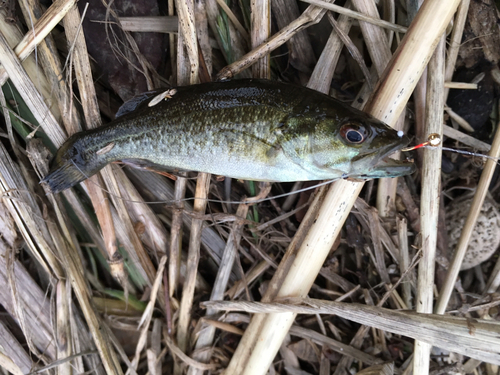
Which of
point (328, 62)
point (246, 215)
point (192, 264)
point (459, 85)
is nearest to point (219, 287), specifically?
point (192, 264)

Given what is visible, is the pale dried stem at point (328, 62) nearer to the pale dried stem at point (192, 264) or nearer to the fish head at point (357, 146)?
the fish head at point (357, 146)

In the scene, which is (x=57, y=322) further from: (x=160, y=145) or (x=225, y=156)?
(x=225, y=156)

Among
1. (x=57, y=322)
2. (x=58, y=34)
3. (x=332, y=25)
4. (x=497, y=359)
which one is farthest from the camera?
(x=57, y=322)

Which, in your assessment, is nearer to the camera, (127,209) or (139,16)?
(139,16)

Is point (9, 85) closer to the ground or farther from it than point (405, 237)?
farther from it

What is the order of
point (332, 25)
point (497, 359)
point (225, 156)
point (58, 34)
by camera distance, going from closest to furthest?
point (497, 359) → point (225, 156) → point (332, 25) → point (58, 34)

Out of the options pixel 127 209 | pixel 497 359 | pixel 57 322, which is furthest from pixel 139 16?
pixel 497 359

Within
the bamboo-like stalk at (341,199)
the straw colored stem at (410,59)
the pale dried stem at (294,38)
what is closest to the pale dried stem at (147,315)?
the bamboo-like stalk at (341,199)
